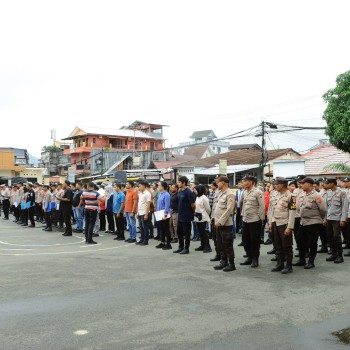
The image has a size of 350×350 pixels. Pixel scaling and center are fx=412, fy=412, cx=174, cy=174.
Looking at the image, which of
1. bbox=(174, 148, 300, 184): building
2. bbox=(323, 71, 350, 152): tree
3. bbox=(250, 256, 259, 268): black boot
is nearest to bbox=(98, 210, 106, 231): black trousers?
bbox=(250, 256, 259, 268): black boot

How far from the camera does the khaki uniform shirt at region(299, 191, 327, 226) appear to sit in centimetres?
866

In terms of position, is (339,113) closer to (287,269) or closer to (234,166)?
(287,269)

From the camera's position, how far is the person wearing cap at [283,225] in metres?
8.16

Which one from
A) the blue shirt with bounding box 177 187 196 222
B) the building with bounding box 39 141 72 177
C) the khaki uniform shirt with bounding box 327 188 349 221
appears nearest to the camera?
the khaki uniform shirt with bounding box 327 188 349 221

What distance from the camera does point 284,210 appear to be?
8.38m

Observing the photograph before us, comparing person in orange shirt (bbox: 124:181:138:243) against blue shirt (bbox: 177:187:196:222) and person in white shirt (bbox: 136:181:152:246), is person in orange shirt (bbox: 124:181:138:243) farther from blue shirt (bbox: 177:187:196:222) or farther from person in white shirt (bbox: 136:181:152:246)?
blue shirt (bbox: 177:187:196:222)

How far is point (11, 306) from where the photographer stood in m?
5.98

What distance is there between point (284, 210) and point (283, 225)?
1.00 ft

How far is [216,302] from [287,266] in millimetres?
2570

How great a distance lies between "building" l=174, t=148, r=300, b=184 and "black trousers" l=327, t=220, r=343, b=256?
2417cm

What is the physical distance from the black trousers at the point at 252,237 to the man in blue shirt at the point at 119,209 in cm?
544

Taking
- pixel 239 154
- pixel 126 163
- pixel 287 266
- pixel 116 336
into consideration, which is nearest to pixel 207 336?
pixel 116 336

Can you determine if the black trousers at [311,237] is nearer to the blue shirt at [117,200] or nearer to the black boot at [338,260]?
the black boot at [338,260]

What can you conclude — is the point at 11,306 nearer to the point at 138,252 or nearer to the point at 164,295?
the point at 164,295
